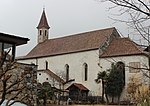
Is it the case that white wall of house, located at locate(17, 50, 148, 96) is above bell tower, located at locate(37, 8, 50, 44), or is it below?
below

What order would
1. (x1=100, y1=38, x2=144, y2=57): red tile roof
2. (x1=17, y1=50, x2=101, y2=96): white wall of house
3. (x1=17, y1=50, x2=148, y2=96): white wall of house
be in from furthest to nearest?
(x1=17, y1=50, x2=101, y2=96): white wall of house, (x1=17, y1=50, x2=148, y2=96): white wall of house, (x1=100, y1=38, x2=144, y2=57): red tile roof

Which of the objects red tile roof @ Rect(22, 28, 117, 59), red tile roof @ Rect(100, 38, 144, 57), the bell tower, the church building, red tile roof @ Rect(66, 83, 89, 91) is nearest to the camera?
red tile roof @ Rect(100, 38, 144, 57)

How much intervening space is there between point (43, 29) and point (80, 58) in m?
17.4

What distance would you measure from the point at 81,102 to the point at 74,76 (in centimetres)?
859

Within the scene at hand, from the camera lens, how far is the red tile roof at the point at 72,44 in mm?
50319

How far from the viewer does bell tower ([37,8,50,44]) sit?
64688mm

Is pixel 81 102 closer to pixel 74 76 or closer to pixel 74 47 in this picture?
pixel 74 76

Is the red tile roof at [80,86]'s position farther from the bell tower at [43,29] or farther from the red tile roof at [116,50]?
the bell tower at [43,29]

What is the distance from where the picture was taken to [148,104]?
6.66 meters

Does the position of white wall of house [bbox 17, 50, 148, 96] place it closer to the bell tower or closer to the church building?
the church building

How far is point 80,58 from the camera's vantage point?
169 ft

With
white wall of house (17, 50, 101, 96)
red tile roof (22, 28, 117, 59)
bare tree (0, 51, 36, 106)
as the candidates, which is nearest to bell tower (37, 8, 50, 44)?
red tile roof (22, 28, 117, 59)

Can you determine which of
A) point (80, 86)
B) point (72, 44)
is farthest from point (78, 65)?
point (72, 44)

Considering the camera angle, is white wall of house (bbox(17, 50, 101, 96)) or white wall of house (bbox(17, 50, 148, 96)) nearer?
white wall of house (bbox(17, 50, 148, 96))
